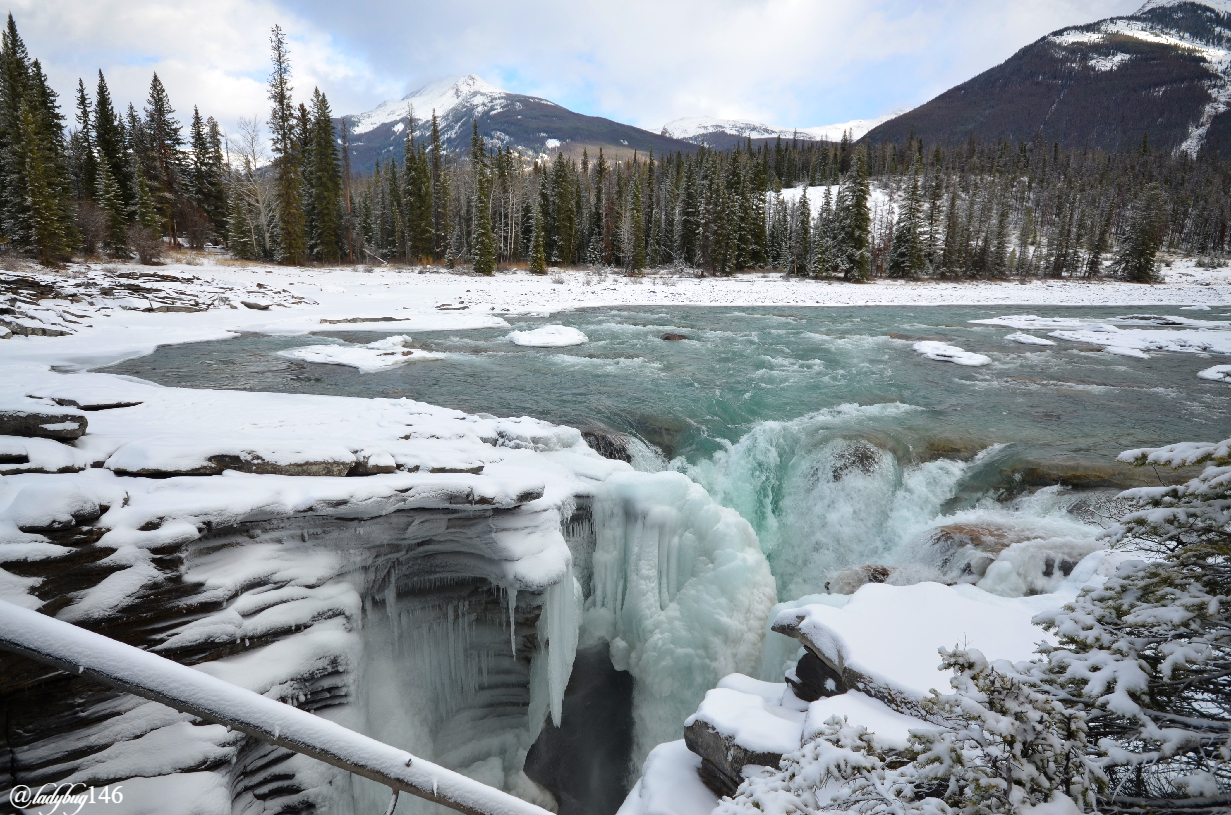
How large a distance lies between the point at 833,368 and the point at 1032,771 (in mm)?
14276

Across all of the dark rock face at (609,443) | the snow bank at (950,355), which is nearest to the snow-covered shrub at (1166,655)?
the dark rock face at (609,443)

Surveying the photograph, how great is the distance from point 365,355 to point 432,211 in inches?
1549

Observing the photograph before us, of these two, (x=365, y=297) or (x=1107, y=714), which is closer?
(x=1107, y=714)

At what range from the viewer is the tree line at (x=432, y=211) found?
2939 cm

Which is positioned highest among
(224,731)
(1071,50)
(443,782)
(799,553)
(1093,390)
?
(1071,50)

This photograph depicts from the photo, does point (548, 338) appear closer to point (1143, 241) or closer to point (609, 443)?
point (609, 443)

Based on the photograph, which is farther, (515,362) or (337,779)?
(515,362)

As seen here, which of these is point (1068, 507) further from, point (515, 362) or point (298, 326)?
point (298, 326)

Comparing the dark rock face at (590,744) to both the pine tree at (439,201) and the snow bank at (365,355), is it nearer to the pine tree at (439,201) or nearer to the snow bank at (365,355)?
the snow bank at (365,355)

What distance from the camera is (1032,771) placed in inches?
64.5

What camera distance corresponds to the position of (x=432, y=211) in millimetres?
48500

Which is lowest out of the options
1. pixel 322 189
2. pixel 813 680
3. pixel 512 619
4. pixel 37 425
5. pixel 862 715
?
pixel 512 619

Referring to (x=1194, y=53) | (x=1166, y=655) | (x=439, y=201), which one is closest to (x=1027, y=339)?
(x=1166, y=655)

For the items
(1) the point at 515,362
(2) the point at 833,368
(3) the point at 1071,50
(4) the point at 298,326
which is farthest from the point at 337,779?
(3) the point at 1071,50
